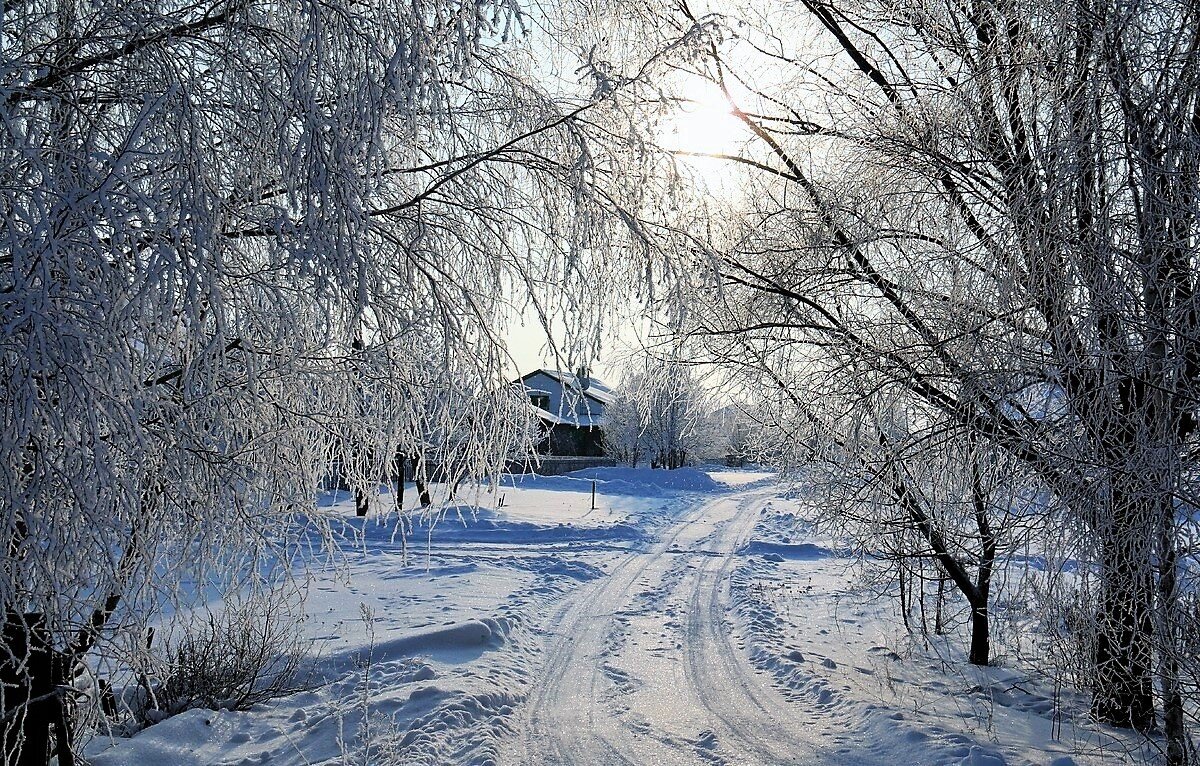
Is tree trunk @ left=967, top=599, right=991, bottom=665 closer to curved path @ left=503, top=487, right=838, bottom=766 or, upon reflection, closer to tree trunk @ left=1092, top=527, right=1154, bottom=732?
tree trunk @ left=1092, top=527, right=1154, bottom=732

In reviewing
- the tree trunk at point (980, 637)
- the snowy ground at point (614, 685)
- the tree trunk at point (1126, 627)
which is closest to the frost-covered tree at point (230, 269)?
the snowy ground at point (614, 685)

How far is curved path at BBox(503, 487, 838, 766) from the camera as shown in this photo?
18.1 ft

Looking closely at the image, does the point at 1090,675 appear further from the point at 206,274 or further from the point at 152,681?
the point at 152,681

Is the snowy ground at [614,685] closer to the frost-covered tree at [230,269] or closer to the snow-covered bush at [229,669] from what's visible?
the snow-covered bush at [229,669]

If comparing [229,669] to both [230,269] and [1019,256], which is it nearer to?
[230,269]

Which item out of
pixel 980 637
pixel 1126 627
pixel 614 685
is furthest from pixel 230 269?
pixel 980 637

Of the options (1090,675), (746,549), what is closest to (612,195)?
(1090,675)

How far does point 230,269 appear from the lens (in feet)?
11.9

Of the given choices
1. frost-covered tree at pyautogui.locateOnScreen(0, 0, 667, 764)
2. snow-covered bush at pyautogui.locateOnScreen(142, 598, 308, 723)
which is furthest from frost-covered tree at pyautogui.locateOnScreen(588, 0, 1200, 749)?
snow-covered bush at pyautogui.locateOnScreen(142, 598, 308, 723)

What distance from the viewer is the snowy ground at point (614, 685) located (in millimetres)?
5398

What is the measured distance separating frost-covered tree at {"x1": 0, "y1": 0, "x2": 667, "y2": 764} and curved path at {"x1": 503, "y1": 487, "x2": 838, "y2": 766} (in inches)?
103

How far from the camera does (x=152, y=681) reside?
5871 millimetres

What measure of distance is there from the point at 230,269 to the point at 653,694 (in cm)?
514

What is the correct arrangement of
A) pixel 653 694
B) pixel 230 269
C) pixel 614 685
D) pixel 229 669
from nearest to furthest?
Result: 1. pixel 230 269
2. pixel 229 669
3. pixel 653 694
4. pixel 614 685
